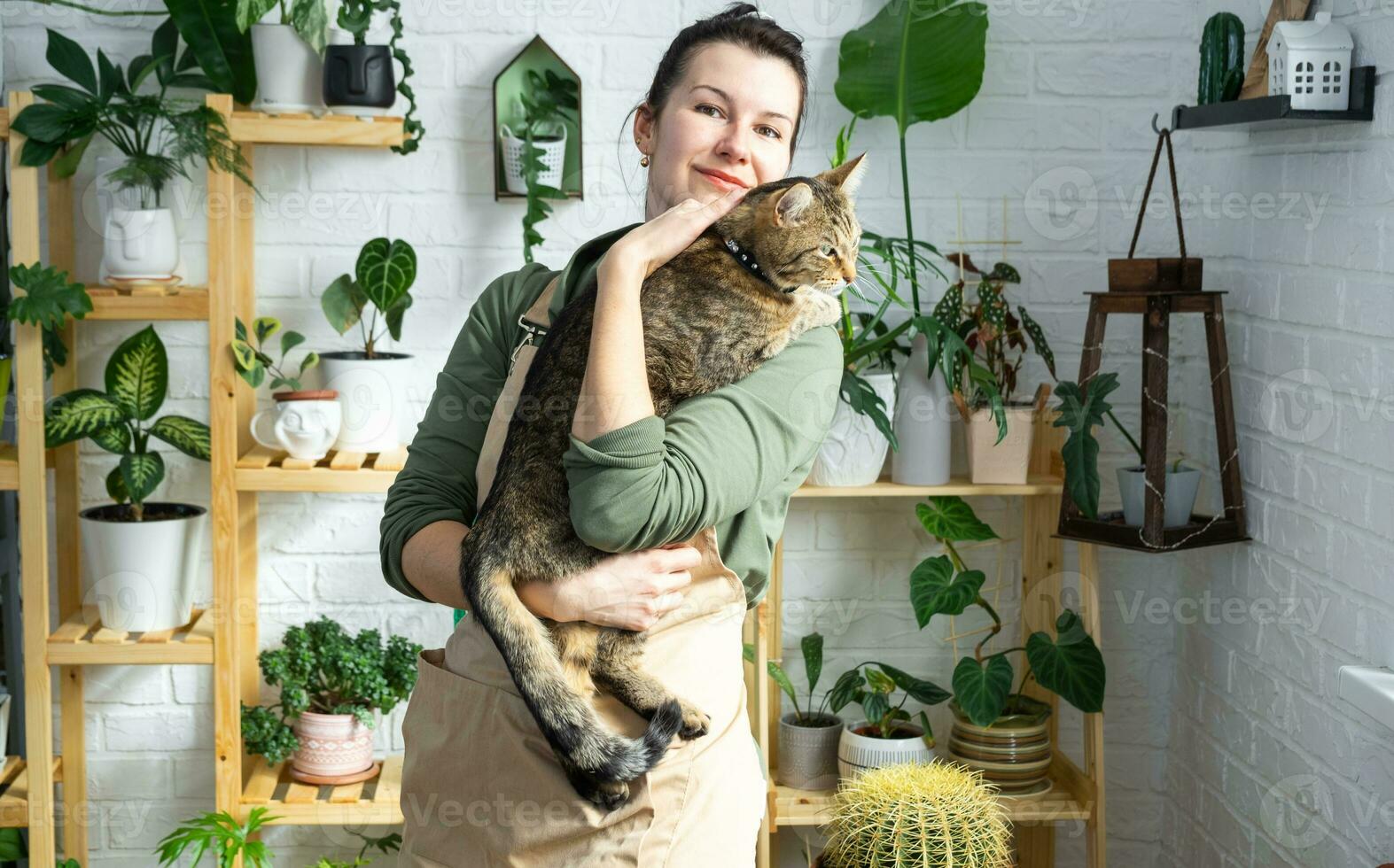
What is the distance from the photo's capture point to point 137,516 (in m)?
2.38

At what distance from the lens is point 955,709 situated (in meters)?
2.56

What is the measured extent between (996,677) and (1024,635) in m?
0.31

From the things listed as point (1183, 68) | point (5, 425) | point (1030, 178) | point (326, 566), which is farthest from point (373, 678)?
point (1183, 68)

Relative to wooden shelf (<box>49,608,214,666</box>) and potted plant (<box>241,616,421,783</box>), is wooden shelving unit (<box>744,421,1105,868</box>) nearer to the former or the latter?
potted plant (<box>241,616,421,783</box>)

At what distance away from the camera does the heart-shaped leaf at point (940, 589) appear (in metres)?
2.37

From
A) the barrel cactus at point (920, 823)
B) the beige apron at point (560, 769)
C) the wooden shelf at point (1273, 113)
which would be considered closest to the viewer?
the beige apron at point (560, 769)

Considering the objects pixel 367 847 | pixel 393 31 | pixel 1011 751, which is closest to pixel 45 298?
pixel 393 31

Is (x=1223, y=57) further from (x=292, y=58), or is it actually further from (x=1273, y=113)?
(x=292, y=58)

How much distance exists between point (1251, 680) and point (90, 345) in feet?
7.60

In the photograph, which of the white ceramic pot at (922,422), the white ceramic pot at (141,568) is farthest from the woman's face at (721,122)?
the white ceramic pot at (141,568)

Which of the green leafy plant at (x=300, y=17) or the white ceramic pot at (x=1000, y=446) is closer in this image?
the green leafy plant at (x=300, y=17)

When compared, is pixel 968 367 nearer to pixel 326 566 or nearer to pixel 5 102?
pixel 326 566

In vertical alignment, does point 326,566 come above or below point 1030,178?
below

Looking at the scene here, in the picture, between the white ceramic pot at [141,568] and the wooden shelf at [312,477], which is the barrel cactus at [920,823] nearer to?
the wooden shelf at [312,477]
